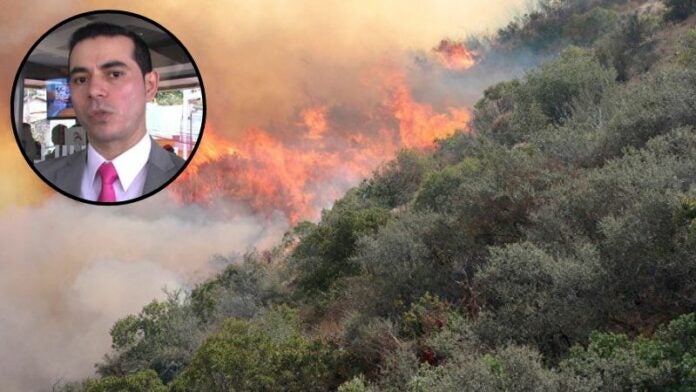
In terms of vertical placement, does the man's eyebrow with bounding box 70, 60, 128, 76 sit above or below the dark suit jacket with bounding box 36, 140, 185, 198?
above

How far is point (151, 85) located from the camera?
21.6 feet

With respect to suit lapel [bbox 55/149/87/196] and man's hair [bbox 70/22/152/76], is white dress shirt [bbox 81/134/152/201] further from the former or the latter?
man's hair [bbox 70/22/152/76]

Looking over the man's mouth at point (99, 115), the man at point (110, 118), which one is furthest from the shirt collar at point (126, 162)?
the man's mouth at point (99, 115)

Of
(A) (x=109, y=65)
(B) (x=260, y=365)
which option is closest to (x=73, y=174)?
(A) (x=109, y=65)

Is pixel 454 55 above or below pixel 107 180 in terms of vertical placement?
below

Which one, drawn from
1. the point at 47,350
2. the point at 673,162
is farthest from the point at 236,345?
the point at 47,350

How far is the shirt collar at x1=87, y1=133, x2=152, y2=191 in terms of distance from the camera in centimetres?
654

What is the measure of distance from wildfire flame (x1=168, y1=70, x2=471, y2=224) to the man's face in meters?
49.1

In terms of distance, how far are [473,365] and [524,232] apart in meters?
9.33

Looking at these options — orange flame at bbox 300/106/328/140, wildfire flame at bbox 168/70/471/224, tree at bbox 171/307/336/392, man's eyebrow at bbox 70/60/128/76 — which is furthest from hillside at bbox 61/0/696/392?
orange flame at bbox 300/106/328/140

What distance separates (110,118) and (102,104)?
14cm

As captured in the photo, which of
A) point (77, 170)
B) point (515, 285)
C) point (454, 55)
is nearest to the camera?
point (77, 170)

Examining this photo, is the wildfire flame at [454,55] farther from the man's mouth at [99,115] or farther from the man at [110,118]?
the man's mouth at [99,115]

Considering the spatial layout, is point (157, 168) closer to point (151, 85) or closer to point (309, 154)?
point (151, 85)
